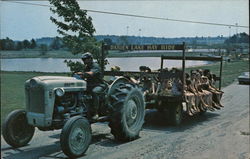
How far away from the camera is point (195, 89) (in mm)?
10492

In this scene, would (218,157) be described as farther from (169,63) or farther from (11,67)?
(11,67)

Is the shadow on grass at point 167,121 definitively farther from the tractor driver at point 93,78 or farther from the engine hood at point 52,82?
the engine hood at point 52,82

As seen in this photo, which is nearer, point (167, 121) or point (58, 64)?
point (167, 121)

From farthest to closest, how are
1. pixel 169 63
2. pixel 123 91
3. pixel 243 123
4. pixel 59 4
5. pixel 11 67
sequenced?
pixel 11 67
pixel 169 63
pixel 243 123
pixel 59 4
pixel 123 91

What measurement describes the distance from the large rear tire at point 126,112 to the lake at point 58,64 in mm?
3342

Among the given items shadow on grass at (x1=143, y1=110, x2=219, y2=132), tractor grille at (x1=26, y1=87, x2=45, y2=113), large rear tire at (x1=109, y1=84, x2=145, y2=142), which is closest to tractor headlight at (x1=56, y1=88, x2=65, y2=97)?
tractor grille at (x1=26, y1=87, x2=45, y2=113)

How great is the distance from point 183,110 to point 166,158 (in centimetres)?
398

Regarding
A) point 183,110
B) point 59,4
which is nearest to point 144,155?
point 183,110

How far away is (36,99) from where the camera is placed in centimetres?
628

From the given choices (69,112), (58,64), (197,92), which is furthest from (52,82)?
(58,64)

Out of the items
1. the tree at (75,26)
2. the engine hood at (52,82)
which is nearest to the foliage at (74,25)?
the tree at (75,26)

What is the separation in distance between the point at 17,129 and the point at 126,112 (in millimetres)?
2252

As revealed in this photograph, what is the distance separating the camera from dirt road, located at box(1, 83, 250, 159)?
21.6 feet

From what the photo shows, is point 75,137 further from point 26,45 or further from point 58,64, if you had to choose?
point 58,64
